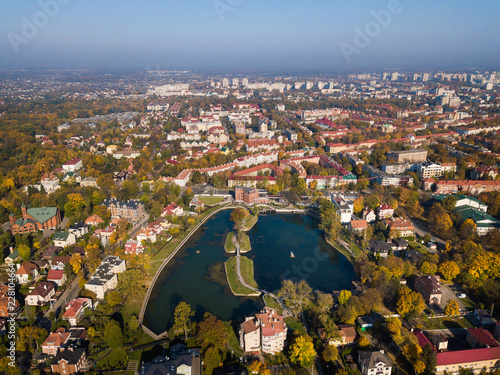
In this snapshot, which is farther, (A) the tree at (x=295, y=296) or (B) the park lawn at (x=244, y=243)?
(B) the park lawn at (x=244, y=243)

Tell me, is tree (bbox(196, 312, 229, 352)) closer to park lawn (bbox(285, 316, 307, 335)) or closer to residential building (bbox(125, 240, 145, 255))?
park lawn (bbox(285, 316, 307, 335))

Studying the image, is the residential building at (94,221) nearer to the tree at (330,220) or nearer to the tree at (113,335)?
the tree at (113,335)

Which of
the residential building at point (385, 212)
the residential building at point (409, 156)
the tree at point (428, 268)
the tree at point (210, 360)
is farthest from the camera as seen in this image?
the residential building at point (409, 156)

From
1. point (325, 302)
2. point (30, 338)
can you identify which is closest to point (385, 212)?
point (325, 302)

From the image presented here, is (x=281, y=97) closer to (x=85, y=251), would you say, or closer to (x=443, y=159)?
(x=443, y=159)

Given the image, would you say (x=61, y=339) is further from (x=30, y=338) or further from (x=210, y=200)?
(x=210, y=200)

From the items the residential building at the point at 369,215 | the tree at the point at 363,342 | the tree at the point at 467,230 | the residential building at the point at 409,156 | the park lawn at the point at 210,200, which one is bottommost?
the tree at the point at 363,342

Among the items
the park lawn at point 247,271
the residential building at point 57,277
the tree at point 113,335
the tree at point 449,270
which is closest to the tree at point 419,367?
the tree at point 449,270
